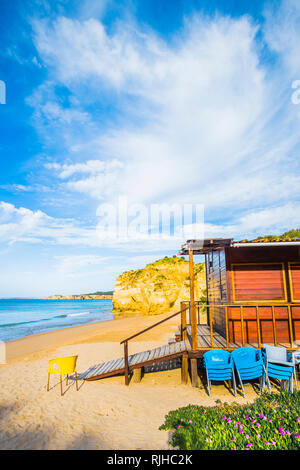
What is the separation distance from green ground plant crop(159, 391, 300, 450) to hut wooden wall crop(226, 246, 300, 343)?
2.97 meters

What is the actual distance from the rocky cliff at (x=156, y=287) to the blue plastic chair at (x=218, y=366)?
29032mm

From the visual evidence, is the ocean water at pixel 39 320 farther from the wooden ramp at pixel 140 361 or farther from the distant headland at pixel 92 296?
the distant headland at pixel 92 296

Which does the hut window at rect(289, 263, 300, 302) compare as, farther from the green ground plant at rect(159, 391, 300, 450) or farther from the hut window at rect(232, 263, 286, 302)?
the green ground plant at rect(159, 391, 300, 450)

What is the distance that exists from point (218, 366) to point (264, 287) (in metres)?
3.37

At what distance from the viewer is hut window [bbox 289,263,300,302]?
866 cm

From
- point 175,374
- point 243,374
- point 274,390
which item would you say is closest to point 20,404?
point 175,374

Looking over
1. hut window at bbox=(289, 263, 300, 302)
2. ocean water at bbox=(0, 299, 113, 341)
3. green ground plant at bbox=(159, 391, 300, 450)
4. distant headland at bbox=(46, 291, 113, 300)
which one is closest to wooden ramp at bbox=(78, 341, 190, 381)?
green ground plant at bbox=(159, 391, 300, 450)

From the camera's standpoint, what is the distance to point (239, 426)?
176 inches

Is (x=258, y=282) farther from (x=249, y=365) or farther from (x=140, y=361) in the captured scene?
(x=140, y=361)

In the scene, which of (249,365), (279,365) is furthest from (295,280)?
(249,365)

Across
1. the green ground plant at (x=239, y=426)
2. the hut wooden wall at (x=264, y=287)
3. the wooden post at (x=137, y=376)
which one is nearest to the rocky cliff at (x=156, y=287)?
the hut wooden wall at (x=264, y=287)

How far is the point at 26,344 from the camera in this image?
17.7 metres
